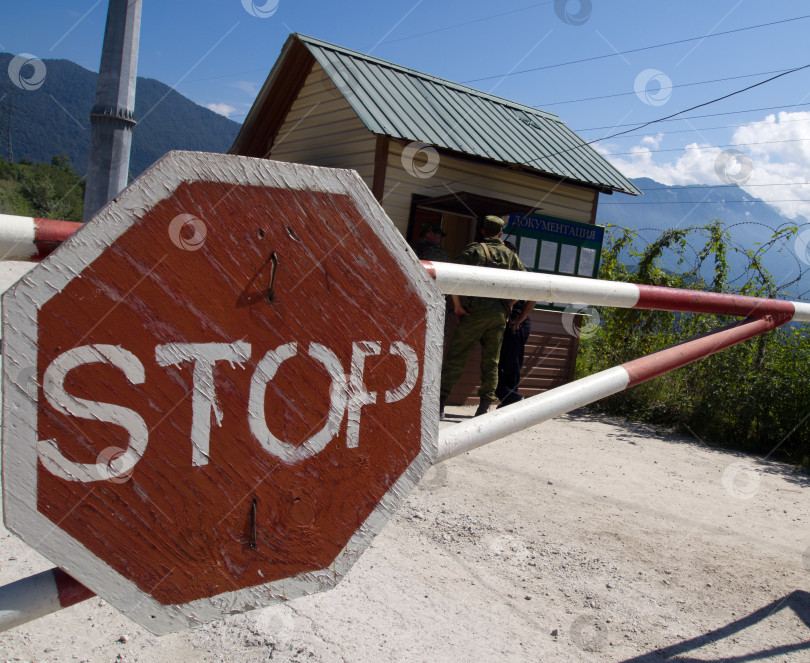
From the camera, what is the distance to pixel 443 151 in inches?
302

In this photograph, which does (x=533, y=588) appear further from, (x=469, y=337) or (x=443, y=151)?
(x=443, y=151)

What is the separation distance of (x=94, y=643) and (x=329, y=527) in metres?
1.83

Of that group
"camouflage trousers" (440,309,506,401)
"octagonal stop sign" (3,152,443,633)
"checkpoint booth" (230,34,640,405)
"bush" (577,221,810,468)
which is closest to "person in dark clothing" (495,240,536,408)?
"checkpoint booth" (230,34,640,405)

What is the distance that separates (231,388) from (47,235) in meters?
0.29

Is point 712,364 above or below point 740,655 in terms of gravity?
above

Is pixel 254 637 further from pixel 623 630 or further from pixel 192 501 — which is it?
pixel 192 501

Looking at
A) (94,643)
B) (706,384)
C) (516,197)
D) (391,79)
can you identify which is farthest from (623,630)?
(391,79)

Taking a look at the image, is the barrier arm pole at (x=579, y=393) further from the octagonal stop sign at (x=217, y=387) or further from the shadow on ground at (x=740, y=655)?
the shadow on ground at (x=740, y=655)

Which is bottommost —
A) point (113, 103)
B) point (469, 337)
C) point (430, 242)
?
point (469, 337)

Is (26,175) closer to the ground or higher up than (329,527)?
higher up

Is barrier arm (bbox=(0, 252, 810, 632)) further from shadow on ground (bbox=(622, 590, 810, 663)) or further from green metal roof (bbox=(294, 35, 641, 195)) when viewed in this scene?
green metal roof (bbox=(294, 35, 641, 195))

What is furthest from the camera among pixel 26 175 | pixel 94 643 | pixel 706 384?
pixel 26 175

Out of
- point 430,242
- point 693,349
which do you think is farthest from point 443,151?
point 693,349

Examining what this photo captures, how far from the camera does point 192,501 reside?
78 centimetres
